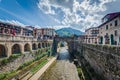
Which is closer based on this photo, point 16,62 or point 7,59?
point 7,59

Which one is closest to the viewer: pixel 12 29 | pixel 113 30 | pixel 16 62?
pixel 16 62

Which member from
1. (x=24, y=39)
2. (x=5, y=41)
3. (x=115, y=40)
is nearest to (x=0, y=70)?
(x=5, y=41)

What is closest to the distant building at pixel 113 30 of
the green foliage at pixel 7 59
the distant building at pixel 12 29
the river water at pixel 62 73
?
the river water at pixel 62 73

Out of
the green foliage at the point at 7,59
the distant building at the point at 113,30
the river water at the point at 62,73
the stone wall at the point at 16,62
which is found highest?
the distant building at the point at 113,30

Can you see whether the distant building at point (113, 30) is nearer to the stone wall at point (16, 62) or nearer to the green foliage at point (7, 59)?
the stone wall at point (16, 62)

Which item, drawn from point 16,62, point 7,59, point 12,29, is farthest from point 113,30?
point 12,29

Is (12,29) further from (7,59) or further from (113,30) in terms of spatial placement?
(113,30)

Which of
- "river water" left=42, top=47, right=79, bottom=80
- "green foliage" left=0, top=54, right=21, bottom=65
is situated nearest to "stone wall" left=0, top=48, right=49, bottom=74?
"green foliage" left=0, top=54, right=21, bottom=65

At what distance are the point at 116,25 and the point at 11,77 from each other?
23.8 m

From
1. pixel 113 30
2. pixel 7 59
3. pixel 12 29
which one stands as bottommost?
pixel 7 59

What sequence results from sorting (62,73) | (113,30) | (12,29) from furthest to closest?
1. (12,29)
2. (113,30)
3. (62,73)

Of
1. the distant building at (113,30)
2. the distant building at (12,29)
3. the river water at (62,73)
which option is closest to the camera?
the river water at (62,73)

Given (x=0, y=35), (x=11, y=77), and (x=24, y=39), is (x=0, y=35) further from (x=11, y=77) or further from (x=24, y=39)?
(x=24, y=39)

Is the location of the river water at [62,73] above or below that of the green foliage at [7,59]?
below
